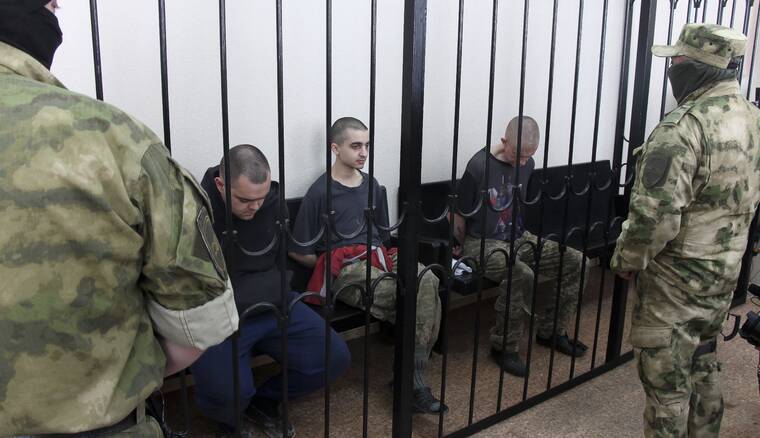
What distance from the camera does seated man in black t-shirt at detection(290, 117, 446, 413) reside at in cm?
254

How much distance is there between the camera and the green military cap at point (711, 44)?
6.37 ft

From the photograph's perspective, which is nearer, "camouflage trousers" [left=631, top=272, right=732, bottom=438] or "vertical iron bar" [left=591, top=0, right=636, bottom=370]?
"camouflage trousers" [left=631, top=272, right=732, bottom=438]

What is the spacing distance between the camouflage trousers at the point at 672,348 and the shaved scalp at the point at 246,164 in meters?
1.32

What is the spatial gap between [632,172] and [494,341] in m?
1.02

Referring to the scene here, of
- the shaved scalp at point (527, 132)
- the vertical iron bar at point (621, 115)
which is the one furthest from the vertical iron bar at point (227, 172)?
the vertical iron bar at point (621, 115)

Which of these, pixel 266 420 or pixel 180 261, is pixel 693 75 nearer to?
pixel 180 261

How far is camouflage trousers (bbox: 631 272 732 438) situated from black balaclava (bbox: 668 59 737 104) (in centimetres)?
61

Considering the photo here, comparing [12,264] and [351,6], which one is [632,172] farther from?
[12,264]

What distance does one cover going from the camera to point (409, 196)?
82.9 inches

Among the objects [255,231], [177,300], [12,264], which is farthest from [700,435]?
[12,264]

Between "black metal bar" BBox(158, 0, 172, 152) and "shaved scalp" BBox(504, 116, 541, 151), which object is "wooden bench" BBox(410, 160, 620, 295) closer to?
"shaved scalp" BBox(504, 116, 541, 151)

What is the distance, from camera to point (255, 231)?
2256mm

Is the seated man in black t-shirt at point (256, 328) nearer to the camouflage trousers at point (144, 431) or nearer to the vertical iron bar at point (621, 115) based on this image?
the camouflage trousers at point (144, 431)

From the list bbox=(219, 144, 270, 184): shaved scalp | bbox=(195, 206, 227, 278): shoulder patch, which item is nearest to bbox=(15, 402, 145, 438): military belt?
bbox=(195, 206, 227, 278): shoulder patch
